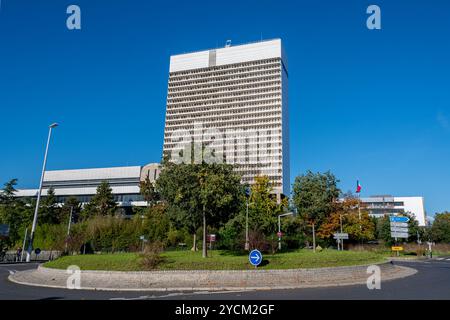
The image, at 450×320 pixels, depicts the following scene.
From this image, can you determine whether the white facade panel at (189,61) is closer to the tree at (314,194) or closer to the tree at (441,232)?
the tree at (441,232)

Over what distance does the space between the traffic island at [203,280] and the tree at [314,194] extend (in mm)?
16052

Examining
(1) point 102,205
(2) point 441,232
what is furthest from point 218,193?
(2) point 441,232

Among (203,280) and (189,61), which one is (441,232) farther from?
(189,61)

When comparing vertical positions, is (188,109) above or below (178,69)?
below

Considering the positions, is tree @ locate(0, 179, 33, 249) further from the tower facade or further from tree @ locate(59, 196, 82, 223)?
the tower facade

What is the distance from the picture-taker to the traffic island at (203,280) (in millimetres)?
16766

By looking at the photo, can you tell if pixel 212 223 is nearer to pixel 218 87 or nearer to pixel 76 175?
pixel 76 175

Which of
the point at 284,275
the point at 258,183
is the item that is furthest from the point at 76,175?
the point at 284,275

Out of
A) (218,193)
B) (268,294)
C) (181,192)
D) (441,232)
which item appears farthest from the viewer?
(441,232)

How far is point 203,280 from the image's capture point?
57.4ft

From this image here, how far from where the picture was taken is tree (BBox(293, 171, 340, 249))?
34844 mm

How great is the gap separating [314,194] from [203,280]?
20508mm
